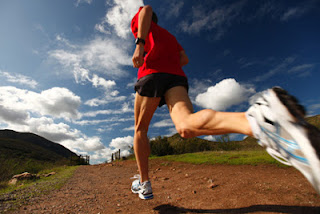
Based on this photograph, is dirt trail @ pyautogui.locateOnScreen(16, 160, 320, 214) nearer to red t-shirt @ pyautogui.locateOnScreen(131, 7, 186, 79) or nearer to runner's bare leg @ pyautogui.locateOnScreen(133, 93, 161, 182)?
runner's bare leg @ pyautogui.locateOnScreen(133, 93, 161, 182)

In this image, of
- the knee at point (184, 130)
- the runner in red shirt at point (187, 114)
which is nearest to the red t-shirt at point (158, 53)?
the runner in red shirt at point (187, 114)

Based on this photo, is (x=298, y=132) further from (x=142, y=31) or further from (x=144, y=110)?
(x=142, y=31)

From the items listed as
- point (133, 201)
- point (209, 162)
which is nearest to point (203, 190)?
A: point (133, 201)

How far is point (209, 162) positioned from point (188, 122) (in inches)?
174

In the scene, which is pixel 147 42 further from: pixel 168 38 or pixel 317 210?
pixel 317 210

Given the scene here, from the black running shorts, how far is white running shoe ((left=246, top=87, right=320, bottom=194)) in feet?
3.05

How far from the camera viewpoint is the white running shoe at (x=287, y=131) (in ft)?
2.90

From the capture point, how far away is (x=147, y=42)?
2.09 m

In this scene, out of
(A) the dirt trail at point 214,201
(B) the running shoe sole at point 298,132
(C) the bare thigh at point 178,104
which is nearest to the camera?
(B) the running shoe sole at point 298,132

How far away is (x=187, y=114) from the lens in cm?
165

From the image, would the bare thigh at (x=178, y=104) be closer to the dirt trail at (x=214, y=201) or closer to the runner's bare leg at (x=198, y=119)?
the runner's bare leg at (x=198, y=119)

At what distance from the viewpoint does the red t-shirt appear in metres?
1.97

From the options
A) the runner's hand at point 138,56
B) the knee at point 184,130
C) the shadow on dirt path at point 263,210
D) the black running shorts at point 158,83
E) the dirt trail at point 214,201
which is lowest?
the shadow on dirt path at point 263,210

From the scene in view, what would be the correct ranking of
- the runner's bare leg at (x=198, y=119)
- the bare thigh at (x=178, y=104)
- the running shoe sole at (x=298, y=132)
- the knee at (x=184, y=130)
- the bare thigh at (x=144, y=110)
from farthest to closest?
the bare thigh at (x=144, y=110) → the bare thigh at (x=178, y=104) → the knee at (x=184, y=130) → the runner's bare leg at (x=198, y=119) → the running shoe sole at (x=298, y=132)
